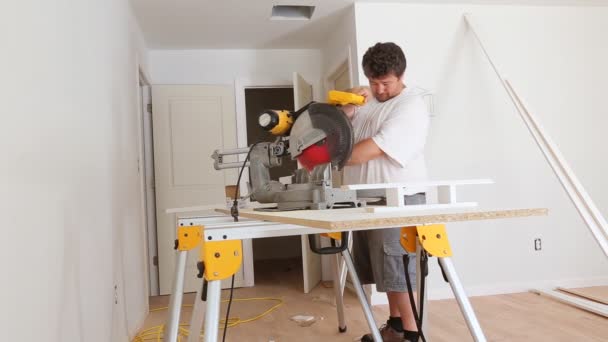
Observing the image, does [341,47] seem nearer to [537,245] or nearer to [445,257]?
[537,245]

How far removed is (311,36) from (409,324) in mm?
3133

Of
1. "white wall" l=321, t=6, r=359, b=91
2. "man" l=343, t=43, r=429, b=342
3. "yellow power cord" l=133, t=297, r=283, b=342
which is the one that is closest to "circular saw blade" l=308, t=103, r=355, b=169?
"man" l=343, t=43, r=429, b=342

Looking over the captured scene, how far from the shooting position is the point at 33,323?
1.31 meters

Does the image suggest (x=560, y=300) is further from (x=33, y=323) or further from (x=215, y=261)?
(x=33, y=323)

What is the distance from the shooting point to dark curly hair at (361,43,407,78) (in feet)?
6.23

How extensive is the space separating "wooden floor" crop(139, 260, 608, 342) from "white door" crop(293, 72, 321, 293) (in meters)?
0.14

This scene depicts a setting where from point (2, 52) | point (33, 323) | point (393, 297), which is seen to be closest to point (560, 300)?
point (393, 297)

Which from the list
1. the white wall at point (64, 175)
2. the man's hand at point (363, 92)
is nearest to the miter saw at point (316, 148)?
the man's hand at point (363, 92)

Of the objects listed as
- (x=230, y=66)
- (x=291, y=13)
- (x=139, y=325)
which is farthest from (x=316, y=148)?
(x=230, y=66)

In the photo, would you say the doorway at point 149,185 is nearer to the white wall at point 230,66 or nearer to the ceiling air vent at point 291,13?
the white wall at point 230,66

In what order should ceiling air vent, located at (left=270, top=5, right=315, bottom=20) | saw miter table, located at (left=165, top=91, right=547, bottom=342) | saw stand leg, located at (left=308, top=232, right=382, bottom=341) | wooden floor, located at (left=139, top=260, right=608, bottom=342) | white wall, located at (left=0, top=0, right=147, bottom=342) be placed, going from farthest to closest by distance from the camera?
ceiling air vent, located at (left=270, top=5, right=315, bottom=20)
wooden floor, located at (left=139, top=260, right=608, bottom=342)
saw stand leg, located at (left=308, top=232, right=382, bottom=341)
white wall, located at (left=0, top=0, right=147, bottom=342)
saw miter table, located at (left=165, top=91, right=547, bottom=342)

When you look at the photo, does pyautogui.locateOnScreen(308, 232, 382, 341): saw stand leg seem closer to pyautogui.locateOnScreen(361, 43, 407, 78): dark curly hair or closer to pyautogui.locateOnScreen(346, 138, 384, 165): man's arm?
pyautogui.locateOnScreen(346, 138, 384, 165): man's arm

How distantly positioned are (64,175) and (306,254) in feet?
8.41

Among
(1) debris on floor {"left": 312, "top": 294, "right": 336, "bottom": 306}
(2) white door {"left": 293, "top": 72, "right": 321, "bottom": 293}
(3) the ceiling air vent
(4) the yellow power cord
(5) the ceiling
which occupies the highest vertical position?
(3) the ceiling air vent
